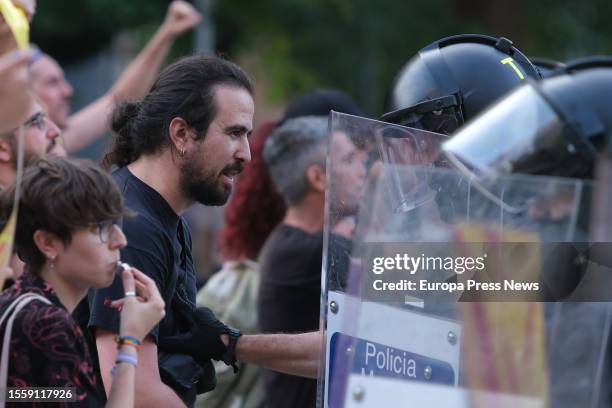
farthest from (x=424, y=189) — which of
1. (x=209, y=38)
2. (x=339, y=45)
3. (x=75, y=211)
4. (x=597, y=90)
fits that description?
(x=339, y=45)

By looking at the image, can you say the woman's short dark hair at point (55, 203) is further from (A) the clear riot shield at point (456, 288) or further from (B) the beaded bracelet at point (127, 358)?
(A) the clear riot shield at point (456, 288)

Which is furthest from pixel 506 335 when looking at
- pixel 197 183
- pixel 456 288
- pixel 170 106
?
pixel 170 106

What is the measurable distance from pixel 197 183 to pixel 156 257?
1.02 ft

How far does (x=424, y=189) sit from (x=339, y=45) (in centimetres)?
1183

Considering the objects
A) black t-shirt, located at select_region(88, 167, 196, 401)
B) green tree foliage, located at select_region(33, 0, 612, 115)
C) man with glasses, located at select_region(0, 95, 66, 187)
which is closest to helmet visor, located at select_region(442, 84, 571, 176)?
black t-shirt, located at select_region(88, 167, 196, 401)

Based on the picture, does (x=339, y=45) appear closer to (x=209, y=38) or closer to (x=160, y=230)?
(x=209, y=38)

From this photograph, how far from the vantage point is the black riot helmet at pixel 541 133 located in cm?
234

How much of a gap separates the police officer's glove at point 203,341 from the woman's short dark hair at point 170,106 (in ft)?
1.75

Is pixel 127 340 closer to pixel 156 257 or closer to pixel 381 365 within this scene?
pixel 156 257

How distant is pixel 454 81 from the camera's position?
3594 mm

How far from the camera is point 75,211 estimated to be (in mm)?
2705

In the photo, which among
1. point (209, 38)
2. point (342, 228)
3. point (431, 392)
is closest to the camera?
point (431, 392)

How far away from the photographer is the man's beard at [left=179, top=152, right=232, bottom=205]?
11.3ft

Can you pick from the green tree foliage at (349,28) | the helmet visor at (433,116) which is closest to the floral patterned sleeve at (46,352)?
the helmet visor at (433,116)
